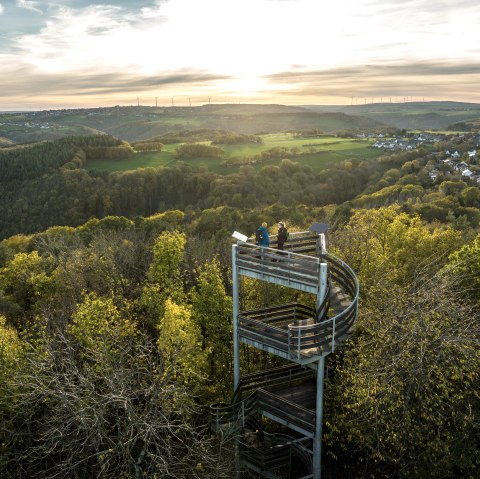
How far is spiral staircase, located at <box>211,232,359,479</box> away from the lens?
14.4 m

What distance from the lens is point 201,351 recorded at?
20.3 m

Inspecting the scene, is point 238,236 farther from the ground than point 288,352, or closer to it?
farther from the ground

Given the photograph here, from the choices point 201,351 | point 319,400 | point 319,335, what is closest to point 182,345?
point 201,351

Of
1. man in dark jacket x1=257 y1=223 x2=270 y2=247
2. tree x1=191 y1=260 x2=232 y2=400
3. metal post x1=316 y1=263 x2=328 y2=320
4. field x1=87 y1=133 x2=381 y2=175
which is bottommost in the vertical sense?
field x1=87 y1=133 x2=381 y2=175

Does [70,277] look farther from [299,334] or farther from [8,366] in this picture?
[299,334]

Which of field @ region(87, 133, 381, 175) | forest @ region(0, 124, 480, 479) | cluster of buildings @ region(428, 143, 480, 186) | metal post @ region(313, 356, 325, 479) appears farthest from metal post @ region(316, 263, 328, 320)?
field @ region(87, 133, 381, 175)

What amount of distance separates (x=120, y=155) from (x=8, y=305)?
119634 millimetres

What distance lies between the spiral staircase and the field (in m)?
101

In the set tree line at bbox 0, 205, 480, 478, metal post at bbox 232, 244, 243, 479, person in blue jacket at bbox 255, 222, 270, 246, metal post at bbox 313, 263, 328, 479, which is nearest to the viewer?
tree line at bbox 0, 205, 480, 478

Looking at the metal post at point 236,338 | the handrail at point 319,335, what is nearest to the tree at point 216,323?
the metal post at point 236,338

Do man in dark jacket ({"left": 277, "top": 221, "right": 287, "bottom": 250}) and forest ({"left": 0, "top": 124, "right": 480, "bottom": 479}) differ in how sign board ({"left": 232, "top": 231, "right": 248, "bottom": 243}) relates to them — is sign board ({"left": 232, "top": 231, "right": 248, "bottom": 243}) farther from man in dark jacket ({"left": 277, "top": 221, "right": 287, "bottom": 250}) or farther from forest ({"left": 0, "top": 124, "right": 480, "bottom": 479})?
forest ({"left": 0, "top": 124, "right": 480, "bottom": 479})

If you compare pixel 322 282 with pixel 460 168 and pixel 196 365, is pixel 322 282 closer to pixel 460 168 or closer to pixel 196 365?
pixel 196 365

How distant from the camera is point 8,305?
31484 millimetres

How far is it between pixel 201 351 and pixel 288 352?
7033 mm
